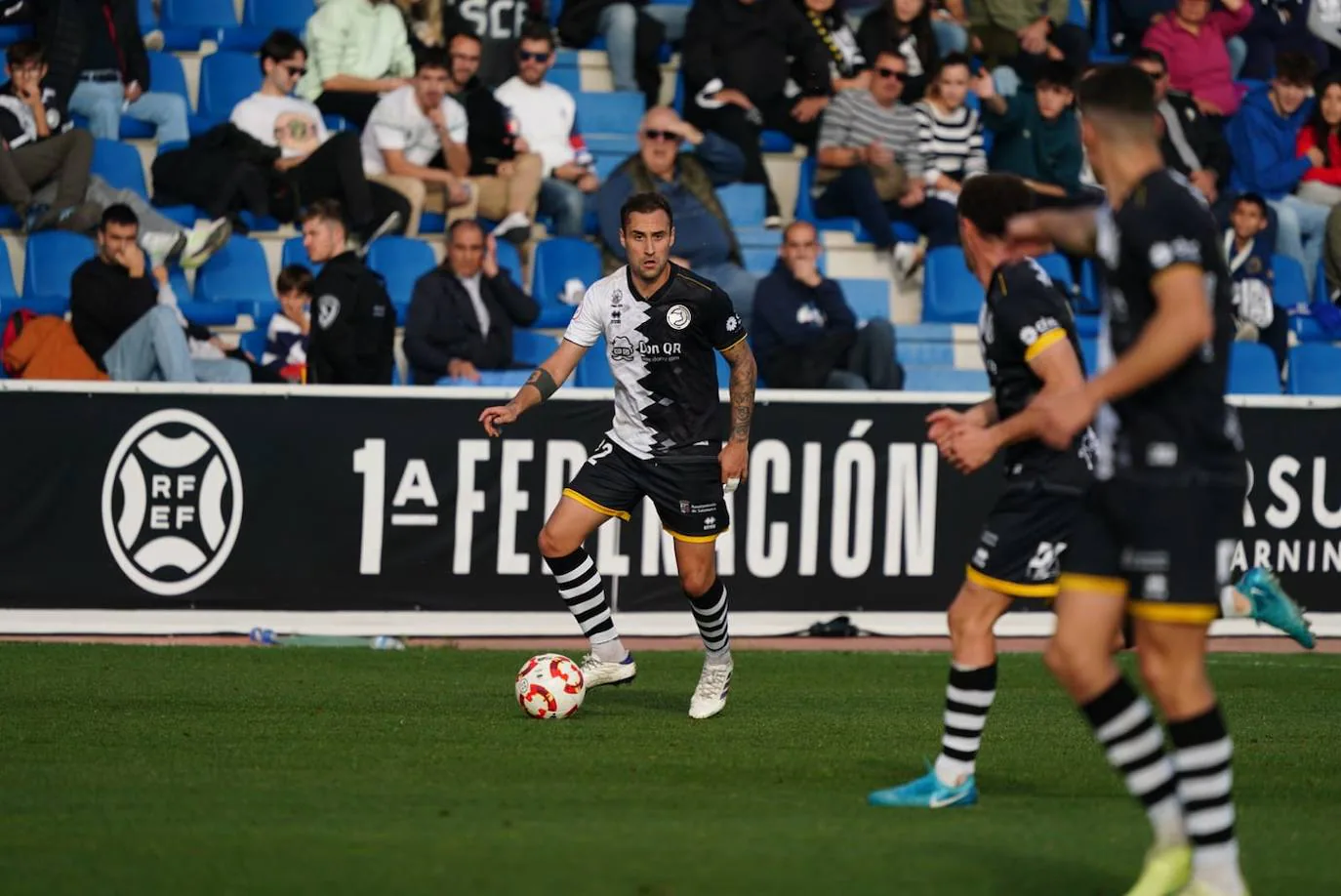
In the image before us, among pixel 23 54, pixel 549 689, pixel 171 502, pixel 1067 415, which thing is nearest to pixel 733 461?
pixel 549 689

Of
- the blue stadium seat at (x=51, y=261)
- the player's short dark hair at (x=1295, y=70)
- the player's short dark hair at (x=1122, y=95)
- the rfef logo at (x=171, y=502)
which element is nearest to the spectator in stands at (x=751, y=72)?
the player's short dark hair at (x=1295, y=70)

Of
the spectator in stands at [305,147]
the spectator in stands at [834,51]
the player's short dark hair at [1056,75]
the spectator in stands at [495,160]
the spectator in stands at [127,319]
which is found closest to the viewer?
the spectator in stands at [127,319]

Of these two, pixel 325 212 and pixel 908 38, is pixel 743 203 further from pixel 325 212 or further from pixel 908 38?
pixel 325 212

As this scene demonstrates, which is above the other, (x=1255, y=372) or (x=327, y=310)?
(x=327, y=310)

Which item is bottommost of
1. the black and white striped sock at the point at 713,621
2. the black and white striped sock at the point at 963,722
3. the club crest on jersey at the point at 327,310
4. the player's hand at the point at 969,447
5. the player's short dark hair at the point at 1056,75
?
the black and white striped sock at the point at 713,621

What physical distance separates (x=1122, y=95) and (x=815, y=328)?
995 cm

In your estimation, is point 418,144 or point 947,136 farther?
point 947,136

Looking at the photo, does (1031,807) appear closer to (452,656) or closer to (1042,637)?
(452,656)

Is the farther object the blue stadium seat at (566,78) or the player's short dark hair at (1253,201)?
the blue stadium seat at (566,78)

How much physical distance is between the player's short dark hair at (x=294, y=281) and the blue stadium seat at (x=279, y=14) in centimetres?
408

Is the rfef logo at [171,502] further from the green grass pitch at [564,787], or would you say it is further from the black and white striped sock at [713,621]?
the black and white striped sock at [713,621]

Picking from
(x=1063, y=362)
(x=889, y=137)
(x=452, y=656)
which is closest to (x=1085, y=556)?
(x=1063, y=362)

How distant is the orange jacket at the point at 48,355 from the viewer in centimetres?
1370

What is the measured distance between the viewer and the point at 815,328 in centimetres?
1541
